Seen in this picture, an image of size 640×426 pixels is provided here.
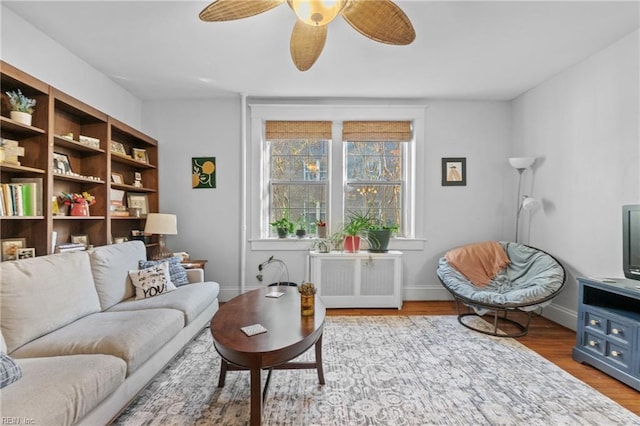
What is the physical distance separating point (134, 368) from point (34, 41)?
259cm

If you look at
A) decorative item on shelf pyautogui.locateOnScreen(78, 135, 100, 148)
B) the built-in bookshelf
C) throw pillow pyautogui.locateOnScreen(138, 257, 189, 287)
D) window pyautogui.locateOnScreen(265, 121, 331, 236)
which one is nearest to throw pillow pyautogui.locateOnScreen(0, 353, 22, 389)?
the built-in bookshelf

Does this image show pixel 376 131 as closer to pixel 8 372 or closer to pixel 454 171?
pixel 454 171

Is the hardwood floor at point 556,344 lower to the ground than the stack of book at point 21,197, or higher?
lower

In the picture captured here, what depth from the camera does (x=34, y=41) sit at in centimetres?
238

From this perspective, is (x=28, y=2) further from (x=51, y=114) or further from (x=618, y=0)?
(x=618, y=0)

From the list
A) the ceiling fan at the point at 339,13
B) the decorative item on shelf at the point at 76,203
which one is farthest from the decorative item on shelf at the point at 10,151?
the ceiling fan at the point at 339,13

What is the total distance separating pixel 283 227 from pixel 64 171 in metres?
2.27

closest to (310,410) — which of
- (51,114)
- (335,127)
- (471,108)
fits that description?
(51,114)

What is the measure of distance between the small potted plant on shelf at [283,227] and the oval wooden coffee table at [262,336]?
1.66 m

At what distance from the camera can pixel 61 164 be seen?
2590mm

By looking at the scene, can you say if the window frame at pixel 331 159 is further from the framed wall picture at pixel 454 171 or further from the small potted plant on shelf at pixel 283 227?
the framed wall picture at pixel 454 171

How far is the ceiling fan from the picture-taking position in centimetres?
152

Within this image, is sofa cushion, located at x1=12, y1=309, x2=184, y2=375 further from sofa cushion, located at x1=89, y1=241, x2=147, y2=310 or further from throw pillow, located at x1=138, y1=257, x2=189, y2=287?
throw pillow, located at x1=138, y1=257, x2=189, y2=287

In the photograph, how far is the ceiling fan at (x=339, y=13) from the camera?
1516 millimetres
